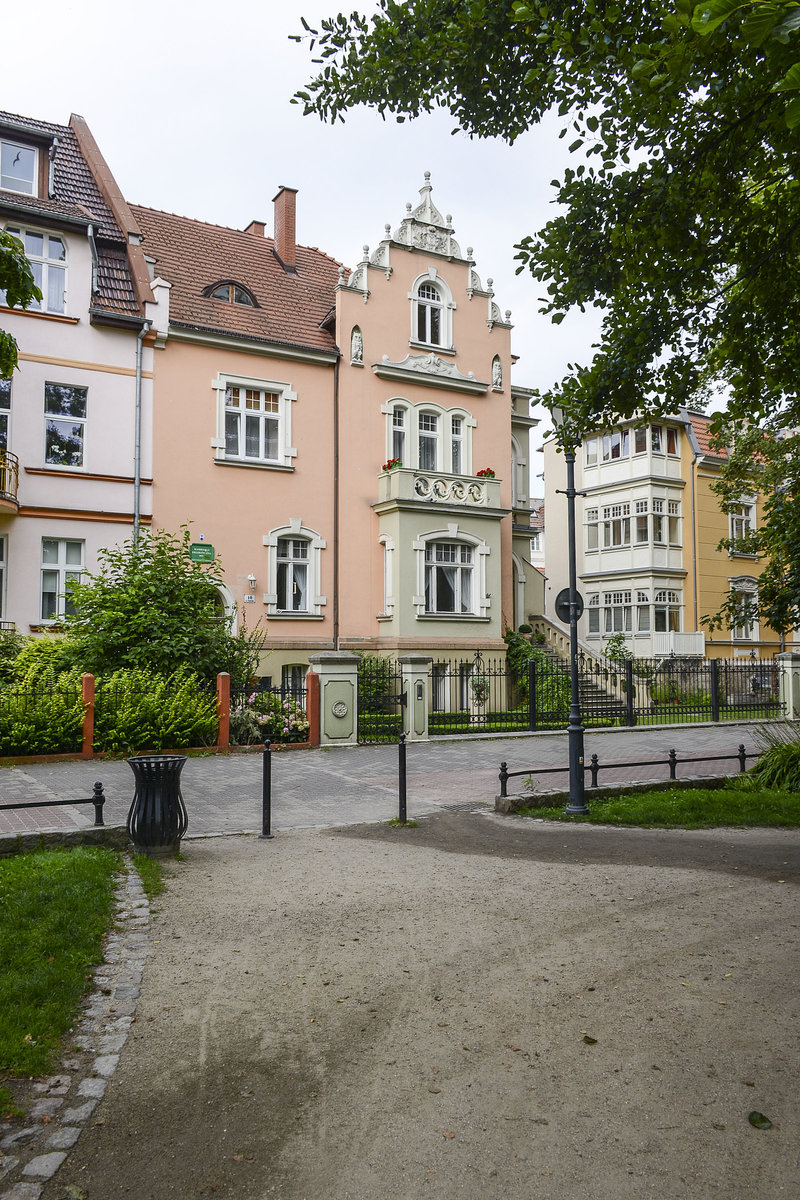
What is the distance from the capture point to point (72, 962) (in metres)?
5.22

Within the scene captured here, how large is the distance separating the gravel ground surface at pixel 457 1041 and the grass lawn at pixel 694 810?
8.10ft

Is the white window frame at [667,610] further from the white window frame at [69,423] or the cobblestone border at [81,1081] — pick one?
the cobblestone border at [81,1081]

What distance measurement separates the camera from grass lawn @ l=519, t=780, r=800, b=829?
10.1 metres

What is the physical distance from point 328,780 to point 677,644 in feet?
79.8

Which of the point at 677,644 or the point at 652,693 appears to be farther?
the point at 677,644

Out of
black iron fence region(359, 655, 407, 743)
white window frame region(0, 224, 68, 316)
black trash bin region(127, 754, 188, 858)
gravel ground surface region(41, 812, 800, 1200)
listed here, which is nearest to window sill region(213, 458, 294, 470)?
white window frame region(0, 224, 68, 316)

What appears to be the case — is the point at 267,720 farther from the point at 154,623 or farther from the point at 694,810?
the point at 694,810

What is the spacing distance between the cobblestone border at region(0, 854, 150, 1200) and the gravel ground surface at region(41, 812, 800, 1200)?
8 cm

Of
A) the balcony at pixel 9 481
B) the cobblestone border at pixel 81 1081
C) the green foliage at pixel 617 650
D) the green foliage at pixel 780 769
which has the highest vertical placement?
the balcony at pixel 9 481

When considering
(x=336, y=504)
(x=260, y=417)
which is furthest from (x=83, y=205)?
(x=336, y=504)

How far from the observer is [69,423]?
848 inches

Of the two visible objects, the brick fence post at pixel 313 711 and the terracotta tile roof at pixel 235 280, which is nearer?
the brick fence post at pixel 313 711

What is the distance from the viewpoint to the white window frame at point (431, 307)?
87.6ft

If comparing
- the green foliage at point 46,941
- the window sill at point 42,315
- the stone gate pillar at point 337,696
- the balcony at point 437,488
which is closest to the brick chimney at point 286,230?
the balcony at point 437,488
